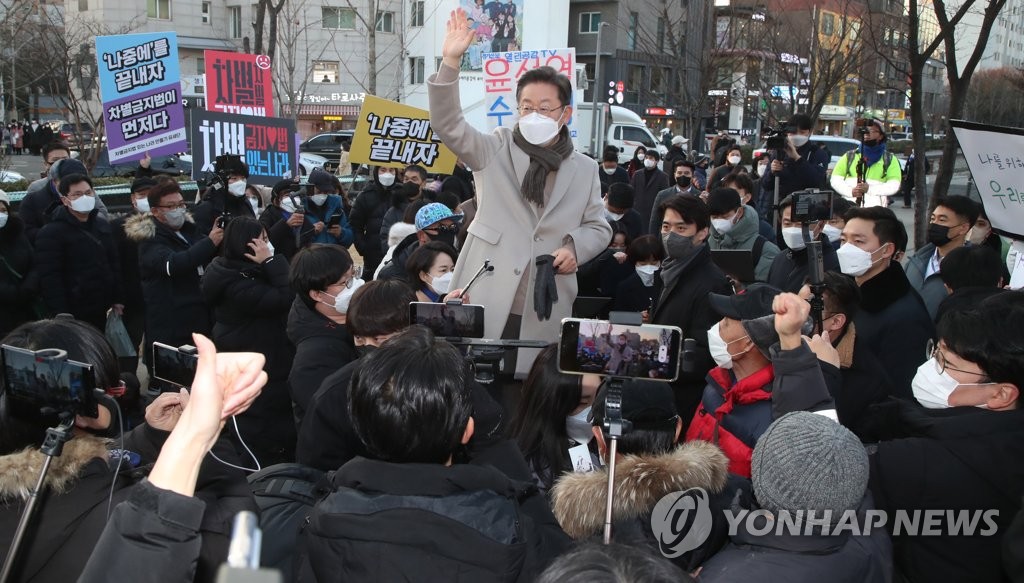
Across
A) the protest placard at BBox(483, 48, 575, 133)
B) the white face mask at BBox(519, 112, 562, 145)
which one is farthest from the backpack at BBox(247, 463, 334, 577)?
the protest placard at BBox(483, 48, 575, 133)

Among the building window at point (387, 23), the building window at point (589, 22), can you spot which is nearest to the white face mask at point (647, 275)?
the building window at point (387, 23)

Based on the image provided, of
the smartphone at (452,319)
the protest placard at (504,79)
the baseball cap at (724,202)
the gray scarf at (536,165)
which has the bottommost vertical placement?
the smartphone at (452,319)

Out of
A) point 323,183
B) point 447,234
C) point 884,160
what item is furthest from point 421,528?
point 884,160

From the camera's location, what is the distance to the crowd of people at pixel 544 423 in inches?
76.2

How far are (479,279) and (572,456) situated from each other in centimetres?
147

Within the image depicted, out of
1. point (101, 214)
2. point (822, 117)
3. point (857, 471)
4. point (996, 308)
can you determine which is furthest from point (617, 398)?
point (822, 117)

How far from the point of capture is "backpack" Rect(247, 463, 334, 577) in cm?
236

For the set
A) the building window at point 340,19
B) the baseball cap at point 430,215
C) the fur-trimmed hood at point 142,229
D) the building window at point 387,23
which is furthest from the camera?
the building window at point 387,23

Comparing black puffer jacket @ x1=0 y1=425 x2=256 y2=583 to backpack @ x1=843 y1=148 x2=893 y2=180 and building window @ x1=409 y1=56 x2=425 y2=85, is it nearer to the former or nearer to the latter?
backpack @ x1=843 y1=148 x2=893 y2=180

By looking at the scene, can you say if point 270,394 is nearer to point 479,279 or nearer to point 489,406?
point 479,279

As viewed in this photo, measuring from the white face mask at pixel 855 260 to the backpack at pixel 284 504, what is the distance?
3220 mm

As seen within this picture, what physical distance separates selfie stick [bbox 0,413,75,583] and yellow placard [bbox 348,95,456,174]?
7.29 meters

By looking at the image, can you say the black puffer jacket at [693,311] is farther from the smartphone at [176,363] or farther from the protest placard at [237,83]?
the protest placard at [237,83]

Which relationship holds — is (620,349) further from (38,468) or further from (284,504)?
(38,468)
